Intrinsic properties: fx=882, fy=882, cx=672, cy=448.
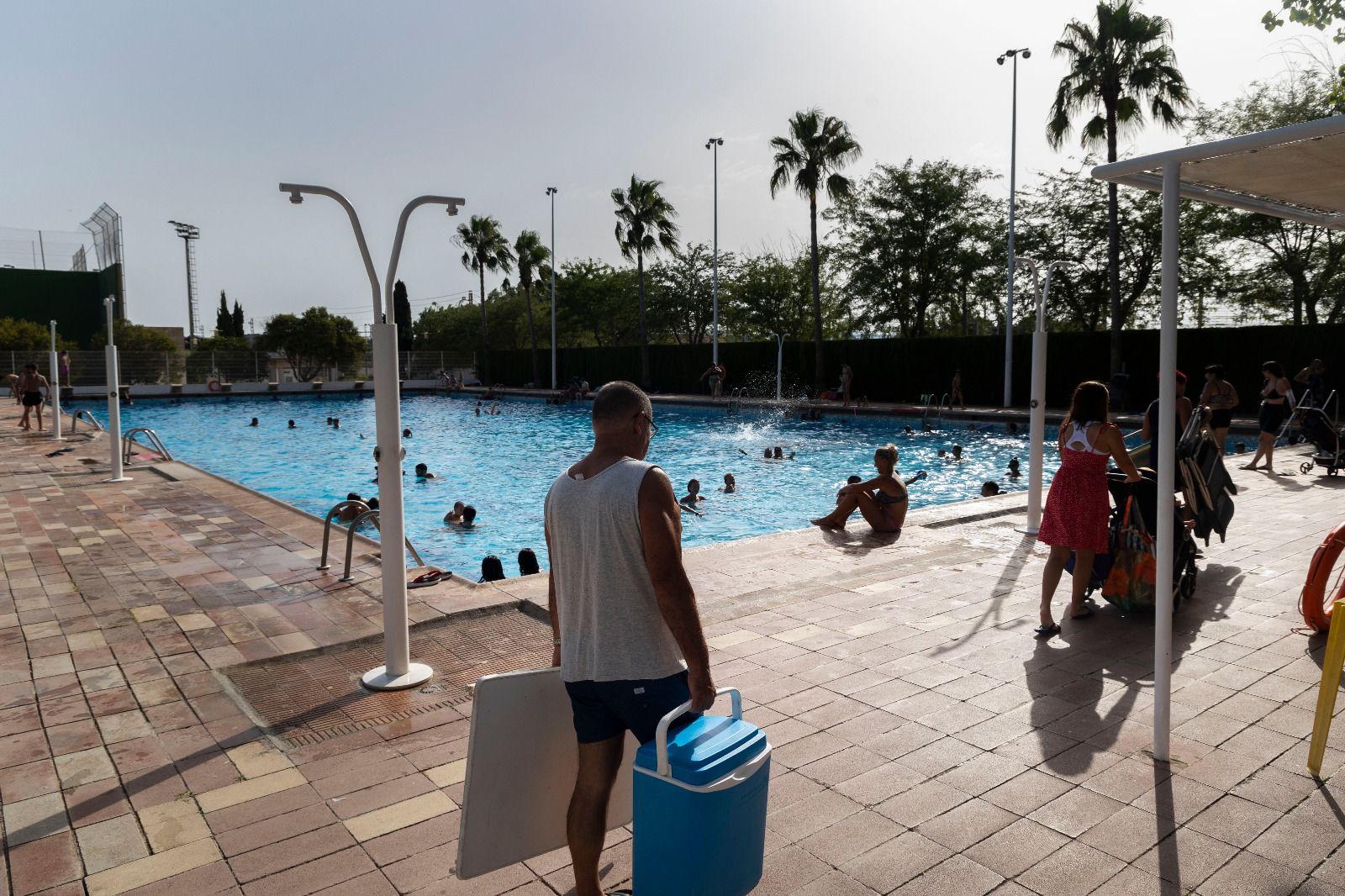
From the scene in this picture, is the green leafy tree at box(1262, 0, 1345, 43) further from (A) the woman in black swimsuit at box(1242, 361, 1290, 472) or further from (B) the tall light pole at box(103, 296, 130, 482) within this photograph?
(B) the tall light pole at box(103, 296, 130, 482)

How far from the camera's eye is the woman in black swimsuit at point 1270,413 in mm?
12406

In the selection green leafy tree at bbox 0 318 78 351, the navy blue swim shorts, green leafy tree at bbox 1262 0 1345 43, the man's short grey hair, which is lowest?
the navy blue swim shorts

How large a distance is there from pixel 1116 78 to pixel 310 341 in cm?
4077

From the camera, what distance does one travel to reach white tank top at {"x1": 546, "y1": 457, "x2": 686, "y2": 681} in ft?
7.93

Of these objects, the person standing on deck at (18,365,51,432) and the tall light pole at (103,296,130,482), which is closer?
the tall light pole at (103,296,130,482)

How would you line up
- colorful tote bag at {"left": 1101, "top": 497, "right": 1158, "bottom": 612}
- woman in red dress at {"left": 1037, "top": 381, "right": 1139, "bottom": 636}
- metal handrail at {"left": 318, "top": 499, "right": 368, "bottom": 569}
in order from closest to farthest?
woman in red dress at {"left": 1037, "top": 381, "right": 1139, "bottom": 636}
colorful tote bag at {"left": 1101, "top": 497, "right": 1158, "bottom": 612}
metal handrail at {"left": 318, "top": 499, "right": 368, "bottom": 569}

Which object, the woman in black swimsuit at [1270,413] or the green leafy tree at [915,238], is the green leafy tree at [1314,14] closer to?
the woman in black swimsuit at [1270,413]

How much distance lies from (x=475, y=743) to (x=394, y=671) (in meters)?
2.49

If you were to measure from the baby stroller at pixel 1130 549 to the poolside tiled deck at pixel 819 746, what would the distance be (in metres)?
0.20

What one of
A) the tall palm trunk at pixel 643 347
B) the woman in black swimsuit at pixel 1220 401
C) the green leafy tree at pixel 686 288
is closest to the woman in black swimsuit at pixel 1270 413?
the woman in black swimsuit at pixel 1220 401

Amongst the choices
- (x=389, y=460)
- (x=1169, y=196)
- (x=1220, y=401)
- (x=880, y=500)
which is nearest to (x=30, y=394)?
(x=880, y=500)

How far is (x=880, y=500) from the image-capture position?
895cm

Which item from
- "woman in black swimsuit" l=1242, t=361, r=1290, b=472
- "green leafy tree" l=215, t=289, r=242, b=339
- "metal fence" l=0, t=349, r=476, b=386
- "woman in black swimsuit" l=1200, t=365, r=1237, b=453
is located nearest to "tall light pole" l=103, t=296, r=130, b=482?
"woman in black swimsuit" l=1200, t=365, r=1237, b=453

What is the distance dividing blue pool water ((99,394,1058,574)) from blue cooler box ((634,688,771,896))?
8.85m
